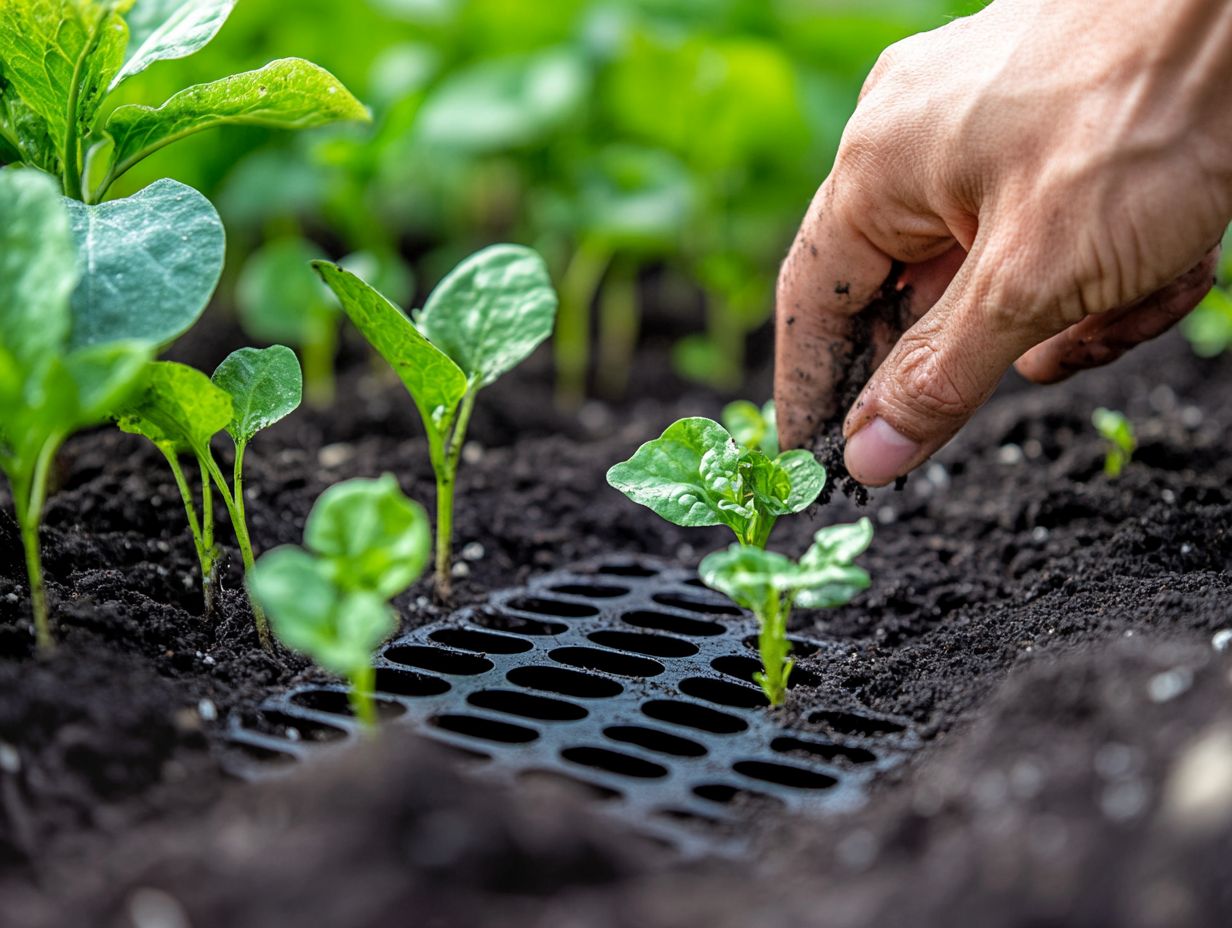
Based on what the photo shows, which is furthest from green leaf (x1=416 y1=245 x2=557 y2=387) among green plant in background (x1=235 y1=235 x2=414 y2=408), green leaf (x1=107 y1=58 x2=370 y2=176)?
green plant in background (x1=235 y1=235 x2=414 y2=408)

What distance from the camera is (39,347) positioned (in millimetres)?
957

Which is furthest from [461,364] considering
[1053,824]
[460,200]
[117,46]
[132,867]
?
[460,200]

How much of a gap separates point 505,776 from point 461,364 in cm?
60

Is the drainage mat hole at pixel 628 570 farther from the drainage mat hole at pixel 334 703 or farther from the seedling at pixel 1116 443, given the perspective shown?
the seedling at pixel 1116 443

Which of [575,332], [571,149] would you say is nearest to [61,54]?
[575,332]

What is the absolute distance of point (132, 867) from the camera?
80 cm

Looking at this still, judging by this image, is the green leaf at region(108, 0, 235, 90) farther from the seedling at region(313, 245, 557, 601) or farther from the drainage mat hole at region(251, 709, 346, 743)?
the drainage mat hole at region(251, 709, 346, 743)

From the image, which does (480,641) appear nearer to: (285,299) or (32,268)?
(32,268)

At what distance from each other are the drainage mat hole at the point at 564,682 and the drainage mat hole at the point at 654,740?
0.08 m

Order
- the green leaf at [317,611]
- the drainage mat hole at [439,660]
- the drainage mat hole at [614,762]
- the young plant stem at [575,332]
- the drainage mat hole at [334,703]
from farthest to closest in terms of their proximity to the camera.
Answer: the young plant stem at [575,332] < the drainage mat hole at [439,660] < the drainage mat hole at [334,703] < the drainage mat hole at [614,762] < the green leaf at [317,611]

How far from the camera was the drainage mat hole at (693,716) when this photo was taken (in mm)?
1187

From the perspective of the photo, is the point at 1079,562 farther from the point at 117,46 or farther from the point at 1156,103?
the point at 117,46

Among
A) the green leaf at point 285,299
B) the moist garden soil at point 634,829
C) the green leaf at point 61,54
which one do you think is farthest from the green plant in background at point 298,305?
the green leaf at point 61,54

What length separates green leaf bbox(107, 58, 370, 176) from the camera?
4.22 ft
